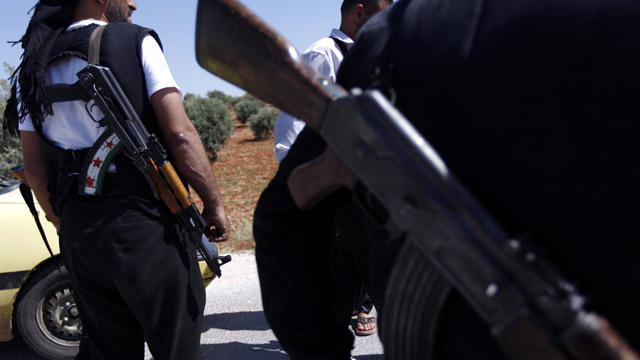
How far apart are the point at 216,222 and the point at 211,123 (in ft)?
51.1

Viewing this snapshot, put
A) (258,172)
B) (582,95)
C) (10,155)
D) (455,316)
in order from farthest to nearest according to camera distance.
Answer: (258,172) → (10,155) → (455,316) → (582,95)

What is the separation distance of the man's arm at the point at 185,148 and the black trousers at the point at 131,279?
20 centimetres

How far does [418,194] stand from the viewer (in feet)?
2.91

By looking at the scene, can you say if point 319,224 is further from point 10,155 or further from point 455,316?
point 10,155

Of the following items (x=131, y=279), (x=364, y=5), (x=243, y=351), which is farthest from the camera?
(x=243, y=351)

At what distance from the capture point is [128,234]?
6.81 ft

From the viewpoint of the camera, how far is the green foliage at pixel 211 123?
16.5 metres

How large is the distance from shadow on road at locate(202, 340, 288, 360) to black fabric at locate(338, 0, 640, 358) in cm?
293

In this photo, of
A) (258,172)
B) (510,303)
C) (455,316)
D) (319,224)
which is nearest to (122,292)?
(319,224)

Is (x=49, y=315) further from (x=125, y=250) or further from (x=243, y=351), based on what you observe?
(x=125, y=250)

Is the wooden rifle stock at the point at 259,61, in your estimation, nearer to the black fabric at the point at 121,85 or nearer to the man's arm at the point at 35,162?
the black fabric at the point at 121,85

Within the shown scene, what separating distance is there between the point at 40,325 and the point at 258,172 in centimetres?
993

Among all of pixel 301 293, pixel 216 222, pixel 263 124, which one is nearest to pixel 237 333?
pixel 216 222

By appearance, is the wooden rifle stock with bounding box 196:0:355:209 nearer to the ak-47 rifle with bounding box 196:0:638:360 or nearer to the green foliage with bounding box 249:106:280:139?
the ak-47 rifle with bounding box 196:0:638:360
